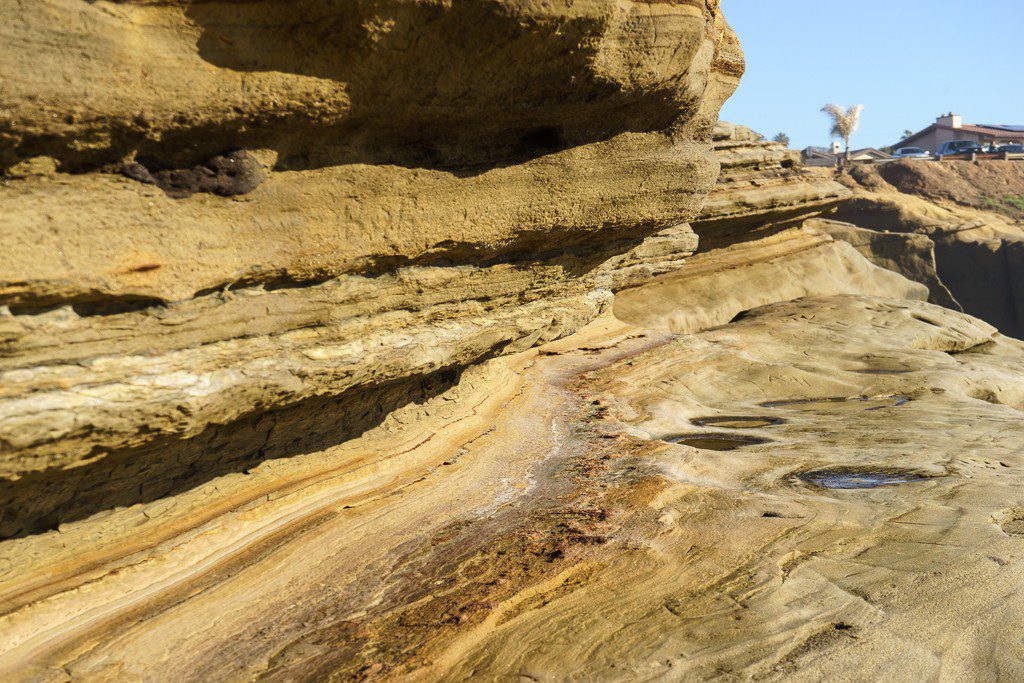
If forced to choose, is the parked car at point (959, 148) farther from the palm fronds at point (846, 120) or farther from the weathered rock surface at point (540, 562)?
the weathered rock surface at point (540, 562)

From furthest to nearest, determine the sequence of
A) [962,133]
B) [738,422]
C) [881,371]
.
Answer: [962,133]
[881,371]
[738,422]

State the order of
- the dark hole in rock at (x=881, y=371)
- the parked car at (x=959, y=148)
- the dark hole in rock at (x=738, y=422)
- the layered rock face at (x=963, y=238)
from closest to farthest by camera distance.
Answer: the dark hole in rock at (x=738, y=422) → the dark hole in rock at (x=881, y=371) → the layered rock face at (x=963, y=238) → the parked car at (x=959, y=148)

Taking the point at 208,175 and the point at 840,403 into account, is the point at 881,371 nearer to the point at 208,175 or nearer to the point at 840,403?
the point at 840,403

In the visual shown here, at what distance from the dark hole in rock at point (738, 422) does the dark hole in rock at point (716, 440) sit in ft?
1.18

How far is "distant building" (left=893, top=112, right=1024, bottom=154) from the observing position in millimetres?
37397

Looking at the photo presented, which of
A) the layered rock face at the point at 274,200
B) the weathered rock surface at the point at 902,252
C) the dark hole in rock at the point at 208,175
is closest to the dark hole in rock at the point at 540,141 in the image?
the layered rock face at the point at 274,200

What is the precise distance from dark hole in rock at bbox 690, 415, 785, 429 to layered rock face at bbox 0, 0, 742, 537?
1.96 m

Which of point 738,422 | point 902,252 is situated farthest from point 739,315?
point 902,252

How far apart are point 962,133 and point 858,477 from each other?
129 ft

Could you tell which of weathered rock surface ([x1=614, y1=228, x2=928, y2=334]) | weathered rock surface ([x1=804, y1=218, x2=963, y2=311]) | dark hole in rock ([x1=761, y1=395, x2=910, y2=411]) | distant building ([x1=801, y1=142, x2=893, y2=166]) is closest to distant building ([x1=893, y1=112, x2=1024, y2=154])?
distant building ([x1=801, y1=142, x2=893, y2=166])

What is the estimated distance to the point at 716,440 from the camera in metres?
6.18

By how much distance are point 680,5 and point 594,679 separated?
3848 millimetres

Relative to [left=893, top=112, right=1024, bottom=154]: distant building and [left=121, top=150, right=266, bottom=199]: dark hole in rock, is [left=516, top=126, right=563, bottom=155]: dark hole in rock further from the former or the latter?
[left=893, top=112, right=1024, bottom=154]: distant building

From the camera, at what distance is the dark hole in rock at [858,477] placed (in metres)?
5.03
